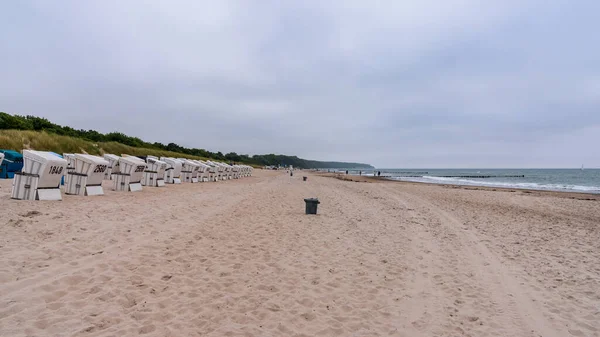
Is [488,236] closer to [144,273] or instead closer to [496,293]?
[496,293]

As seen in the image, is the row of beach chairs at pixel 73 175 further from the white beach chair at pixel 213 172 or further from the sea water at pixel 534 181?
the sea water at pixel 534 181

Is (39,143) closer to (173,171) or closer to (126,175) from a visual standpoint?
(173,171)

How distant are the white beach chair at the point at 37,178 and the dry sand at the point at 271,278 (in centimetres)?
48

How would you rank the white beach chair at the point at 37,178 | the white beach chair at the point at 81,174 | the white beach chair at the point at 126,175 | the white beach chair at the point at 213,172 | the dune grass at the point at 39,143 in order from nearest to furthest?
1. the white beach chair at the point at 37,178
2. the white beach chair at the point at 81,174
3. the white beach chair at the point at 126,175
4. the dune grass at the point at 39,143
5. the white beach chair at the point at 213,172

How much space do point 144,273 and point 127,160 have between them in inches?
410

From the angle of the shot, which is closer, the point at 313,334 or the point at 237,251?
the point at 313,334

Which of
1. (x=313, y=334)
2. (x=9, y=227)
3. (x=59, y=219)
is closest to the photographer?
(x=313, y=334)

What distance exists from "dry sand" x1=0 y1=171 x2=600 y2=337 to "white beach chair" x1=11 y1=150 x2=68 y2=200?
0.48 m

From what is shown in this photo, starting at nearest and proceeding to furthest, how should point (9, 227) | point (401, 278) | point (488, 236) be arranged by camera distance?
point (401, 278), point (9, 227), point (488, 236)

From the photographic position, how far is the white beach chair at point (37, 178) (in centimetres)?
883

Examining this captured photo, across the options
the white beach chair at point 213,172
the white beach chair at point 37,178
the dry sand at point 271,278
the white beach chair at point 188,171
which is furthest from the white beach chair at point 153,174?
the white beach chair at point 213,172

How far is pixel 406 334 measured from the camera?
352 centimetres

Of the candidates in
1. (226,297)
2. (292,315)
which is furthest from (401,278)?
(226,297)

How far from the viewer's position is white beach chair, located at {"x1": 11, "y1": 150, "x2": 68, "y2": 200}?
883 cm
